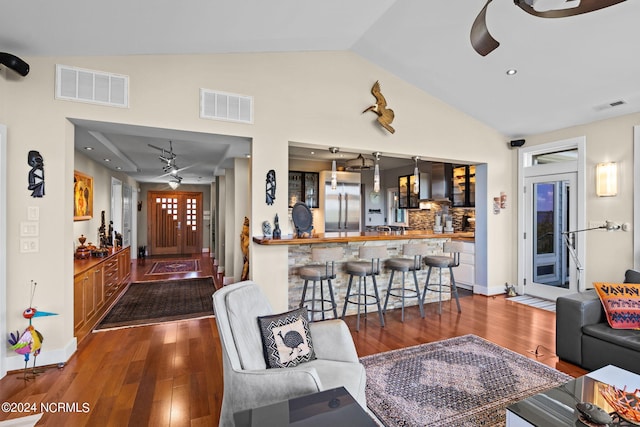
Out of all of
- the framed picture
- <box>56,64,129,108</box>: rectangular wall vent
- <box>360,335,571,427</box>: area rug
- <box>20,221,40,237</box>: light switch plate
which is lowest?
<box>360,335,571,427</box>: area rug

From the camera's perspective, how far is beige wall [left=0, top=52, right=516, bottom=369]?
285 cm

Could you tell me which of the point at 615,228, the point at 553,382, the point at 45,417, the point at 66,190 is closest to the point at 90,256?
the point at 66,190

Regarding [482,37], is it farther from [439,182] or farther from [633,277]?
[439,182]

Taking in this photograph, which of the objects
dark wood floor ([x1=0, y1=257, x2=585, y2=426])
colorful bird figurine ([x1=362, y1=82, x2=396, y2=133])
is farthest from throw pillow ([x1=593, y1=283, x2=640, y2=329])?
colorful bird figurine ([x1=362, y1=82, x2=396, y2=133])

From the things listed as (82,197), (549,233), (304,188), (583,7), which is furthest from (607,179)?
(82,197)

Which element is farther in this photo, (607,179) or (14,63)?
(607,179)

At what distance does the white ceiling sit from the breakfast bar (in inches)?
86.6

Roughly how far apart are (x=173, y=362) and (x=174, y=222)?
28.7ft

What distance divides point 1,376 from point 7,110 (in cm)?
232

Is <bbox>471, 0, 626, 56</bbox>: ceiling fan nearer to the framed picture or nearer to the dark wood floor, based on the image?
the dark wood floor

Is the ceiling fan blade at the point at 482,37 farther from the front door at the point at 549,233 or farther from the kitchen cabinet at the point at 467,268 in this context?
the kitchen cabinet at the point at 467,268

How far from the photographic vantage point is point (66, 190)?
3.04 meters

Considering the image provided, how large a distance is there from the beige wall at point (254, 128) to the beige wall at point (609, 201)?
1219mm

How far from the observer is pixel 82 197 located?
4938mm
